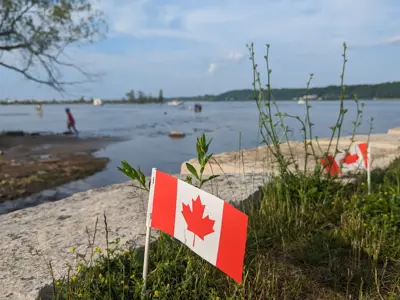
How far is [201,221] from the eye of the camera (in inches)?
Result: 81.7

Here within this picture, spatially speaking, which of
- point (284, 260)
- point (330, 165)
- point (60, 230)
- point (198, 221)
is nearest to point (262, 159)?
point (330, 165)

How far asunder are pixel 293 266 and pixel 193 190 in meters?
1.04

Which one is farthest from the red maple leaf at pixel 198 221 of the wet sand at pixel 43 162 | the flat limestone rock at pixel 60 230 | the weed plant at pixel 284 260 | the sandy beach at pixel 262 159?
the wet sand at pixel 43 162

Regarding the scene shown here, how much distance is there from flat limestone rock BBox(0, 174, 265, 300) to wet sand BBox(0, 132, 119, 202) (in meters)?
4.08

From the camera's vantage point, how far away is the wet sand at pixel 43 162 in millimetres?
8500

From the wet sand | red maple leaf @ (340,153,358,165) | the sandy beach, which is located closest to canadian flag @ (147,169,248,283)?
the sandy beach

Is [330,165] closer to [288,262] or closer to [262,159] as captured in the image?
[288,262]

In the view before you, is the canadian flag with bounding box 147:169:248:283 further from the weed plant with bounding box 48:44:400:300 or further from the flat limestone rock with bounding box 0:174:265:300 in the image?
the flat limestone rock with bounding box 0:174:265:300

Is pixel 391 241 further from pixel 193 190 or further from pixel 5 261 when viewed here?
pixel 5 261

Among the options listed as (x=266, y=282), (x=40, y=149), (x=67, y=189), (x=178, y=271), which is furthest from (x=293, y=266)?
(x=40, y=149)

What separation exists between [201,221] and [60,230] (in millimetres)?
1627

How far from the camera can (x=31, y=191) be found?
26.6 ft

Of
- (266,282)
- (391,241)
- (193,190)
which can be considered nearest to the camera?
(193,190)

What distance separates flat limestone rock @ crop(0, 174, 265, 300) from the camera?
7.86 feet
